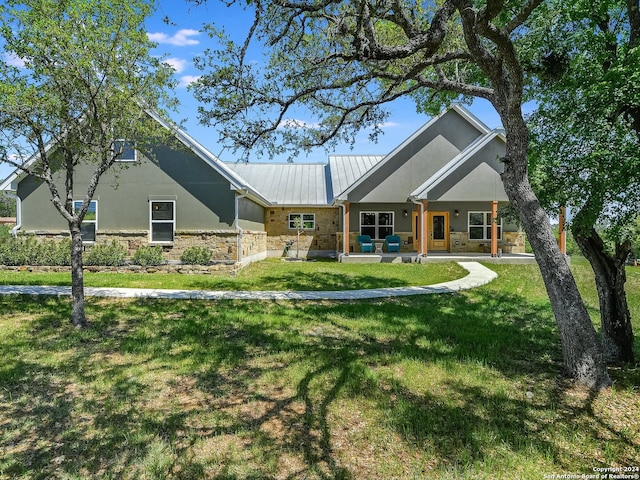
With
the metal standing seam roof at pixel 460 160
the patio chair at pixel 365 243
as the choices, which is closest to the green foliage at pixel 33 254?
the patio chair at pixel 365 243

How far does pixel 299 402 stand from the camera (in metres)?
4.27

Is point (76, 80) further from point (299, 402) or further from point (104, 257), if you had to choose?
point (104, 257)

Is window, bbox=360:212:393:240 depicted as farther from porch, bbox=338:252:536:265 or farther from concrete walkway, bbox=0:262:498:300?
concrete walkway, bbox=0:262:498:300

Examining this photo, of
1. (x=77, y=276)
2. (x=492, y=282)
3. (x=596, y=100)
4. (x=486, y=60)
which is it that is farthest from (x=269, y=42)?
(x=492, y=282)

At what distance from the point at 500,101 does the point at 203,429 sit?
558 centimetres

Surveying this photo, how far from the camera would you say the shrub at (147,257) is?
1416 cm

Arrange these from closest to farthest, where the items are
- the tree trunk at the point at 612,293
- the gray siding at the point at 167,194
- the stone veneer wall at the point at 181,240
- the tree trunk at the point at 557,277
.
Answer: the tree trunk at the point at 557,277, the tree trunk at the point at 612,293, the stone veneer wall at the point at 181,240, the gray siding at the point at 167,194

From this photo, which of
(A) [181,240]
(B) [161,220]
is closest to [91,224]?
(B) [161,220]

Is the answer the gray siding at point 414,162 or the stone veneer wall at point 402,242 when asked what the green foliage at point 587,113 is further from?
the stone veneer wall at point 402,242

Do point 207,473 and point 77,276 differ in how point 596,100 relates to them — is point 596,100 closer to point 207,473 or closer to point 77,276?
point 207,473

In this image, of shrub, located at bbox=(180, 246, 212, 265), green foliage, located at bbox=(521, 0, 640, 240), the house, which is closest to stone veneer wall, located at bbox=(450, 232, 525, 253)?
the house

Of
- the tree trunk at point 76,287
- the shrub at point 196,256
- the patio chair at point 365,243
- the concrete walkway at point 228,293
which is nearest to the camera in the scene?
the tree trunk at point 76,287

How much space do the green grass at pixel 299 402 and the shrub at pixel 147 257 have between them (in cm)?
660

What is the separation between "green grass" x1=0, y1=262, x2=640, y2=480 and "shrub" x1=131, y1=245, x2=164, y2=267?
6596mm
